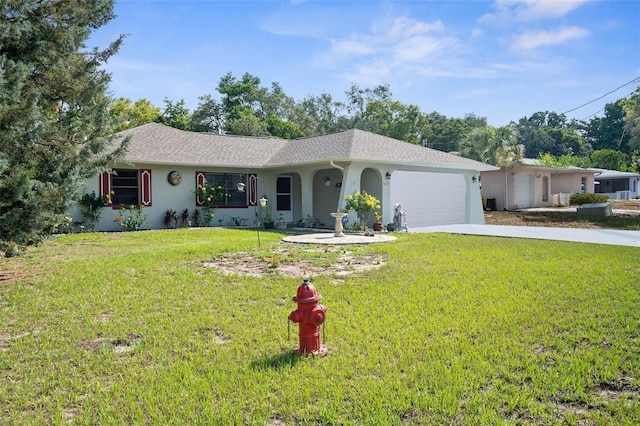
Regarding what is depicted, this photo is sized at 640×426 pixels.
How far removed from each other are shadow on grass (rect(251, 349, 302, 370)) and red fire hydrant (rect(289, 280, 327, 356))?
0.08m

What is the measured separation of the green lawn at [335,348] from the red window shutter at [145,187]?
8807mm

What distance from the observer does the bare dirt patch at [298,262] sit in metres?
7.39

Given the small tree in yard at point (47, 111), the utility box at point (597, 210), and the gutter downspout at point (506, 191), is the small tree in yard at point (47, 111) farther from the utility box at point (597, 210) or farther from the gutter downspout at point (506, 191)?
the gutter downspout at point (506, 191)

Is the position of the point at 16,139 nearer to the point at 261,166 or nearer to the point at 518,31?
the point at 261,166

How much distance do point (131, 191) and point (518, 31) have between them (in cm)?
1660

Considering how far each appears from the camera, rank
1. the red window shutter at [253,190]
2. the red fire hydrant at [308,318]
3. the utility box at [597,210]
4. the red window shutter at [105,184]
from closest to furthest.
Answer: the red fire hydrant at [308,318] < the red window shutter at [105,184] < the red window shutter at [253,190] < the utility box at [597,210]

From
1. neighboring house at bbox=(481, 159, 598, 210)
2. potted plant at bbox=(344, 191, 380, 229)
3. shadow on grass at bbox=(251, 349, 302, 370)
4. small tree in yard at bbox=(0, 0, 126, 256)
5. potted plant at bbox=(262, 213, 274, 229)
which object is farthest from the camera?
neighboring house at bbox=(481, 159, 598, 210)

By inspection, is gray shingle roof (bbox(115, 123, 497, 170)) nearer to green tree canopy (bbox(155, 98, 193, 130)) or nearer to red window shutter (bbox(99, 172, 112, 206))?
red window shutter (bbox(99, 172, 112, 206))

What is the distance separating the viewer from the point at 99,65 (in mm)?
8094

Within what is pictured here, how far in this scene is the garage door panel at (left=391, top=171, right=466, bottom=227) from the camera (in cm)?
1670

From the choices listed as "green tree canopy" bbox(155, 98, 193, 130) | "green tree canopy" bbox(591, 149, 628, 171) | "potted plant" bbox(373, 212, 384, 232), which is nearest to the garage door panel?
"potted plant" bbox(373, 212, 384, 232)

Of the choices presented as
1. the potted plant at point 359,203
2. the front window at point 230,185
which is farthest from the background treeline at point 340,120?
the potted plant at point 359,203

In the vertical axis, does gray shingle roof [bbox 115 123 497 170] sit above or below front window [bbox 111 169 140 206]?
above

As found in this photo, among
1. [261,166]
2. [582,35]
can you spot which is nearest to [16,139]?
[261,166]
